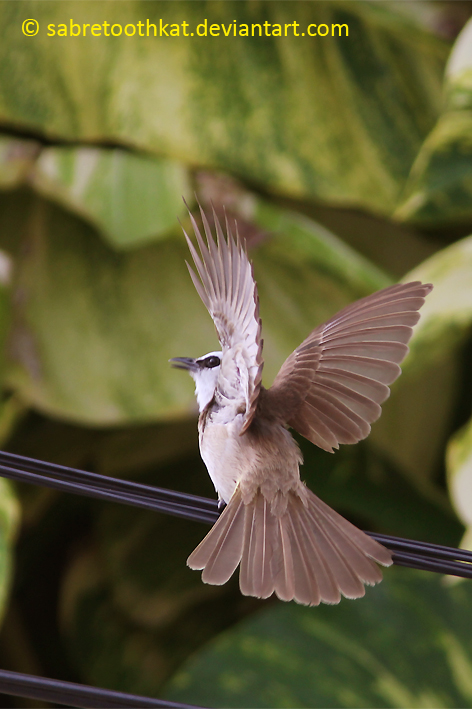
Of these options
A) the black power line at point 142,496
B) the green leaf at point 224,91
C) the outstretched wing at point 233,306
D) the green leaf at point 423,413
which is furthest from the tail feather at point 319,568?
the green leaf at point 224,91

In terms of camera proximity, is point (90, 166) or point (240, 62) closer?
point (90, 166)

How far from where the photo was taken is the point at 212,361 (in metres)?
1.32

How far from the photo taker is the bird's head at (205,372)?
1.30 meters

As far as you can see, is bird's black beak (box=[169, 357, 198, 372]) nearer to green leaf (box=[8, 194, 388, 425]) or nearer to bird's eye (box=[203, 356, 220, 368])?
bird's eye (box=[203, 356, 220, 368])

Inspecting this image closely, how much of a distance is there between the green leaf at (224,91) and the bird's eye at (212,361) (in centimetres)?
147

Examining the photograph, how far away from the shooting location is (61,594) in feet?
10.8

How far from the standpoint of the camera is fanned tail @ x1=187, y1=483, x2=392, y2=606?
1.11m

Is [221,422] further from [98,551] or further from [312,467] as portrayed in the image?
[98,551]

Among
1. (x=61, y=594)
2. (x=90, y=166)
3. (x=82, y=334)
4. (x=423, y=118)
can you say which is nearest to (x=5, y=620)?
(x=61, y=594)

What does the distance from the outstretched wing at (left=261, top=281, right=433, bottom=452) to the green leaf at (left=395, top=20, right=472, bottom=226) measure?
132 centimetres

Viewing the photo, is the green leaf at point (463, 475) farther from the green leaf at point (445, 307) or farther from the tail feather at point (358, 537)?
the tail feather at point (358, 537)

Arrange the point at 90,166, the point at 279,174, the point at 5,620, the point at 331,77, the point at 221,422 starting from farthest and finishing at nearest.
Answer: the point at 5,620, the point at 331,77, the point at 279,174, the point at 90,166, the point at 221,422

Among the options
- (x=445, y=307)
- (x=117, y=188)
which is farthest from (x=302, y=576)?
(x=117, y=188)

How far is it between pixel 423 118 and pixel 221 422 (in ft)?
7.22
